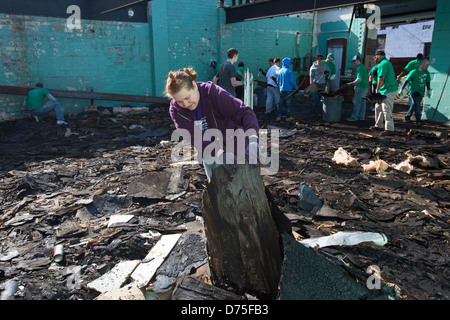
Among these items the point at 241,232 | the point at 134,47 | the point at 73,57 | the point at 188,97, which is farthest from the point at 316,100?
the point at 241,232

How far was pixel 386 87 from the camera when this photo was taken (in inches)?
337

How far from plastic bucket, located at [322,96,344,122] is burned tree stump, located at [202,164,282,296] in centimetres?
872

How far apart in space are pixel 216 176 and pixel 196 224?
5.52ft

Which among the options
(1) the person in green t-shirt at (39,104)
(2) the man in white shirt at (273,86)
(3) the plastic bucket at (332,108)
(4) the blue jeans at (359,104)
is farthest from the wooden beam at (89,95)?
(4) the blue jeans at (359,104)

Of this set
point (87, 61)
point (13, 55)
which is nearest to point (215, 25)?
point (87, 61)

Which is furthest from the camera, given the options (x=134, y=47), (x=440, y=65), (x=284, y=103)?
(x=134, y=47)

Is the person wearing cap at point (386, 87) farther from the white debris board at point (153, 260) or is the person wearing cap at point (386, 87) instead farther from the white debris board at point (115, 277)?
the white debris board at point (115, 277)

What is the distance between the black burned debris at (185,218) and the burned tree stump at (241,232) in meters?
0.13

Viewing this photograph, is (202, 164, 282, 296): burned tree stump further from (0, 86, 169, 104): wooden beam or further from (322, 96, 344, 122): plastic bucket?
(0, 86, 169, 104): wooden beam

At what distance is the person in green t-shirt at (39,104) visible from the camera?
10.3 meters

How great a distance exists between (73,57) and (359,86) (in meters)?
10.7

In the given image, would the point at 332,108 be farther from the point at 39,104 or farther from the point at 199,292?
the point at 39,104

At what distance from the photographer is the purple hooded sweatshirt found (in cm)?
302

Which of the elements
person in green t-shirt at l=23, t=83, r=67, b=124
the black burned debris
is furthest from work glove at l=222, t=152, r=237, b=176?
person in green t-shirt at l=23, t=83, r=67, b=124
